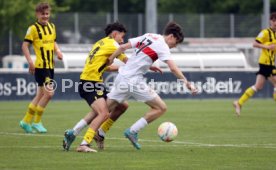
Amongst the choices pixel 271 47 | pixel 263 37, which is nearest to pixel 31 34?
pixel 271 47

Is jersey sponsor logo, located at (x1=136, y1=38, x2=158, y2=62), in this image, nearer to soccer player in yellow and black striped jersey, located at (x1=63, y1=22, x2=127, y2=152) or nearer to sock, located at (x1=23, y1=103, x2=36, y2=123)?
soccer player in yellow and black striped jersey, located at (x1=63, y1=22, x2=127, y2=152)

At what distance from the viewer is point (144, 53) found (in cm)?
1398

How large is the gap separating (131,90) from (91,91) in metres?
0.61

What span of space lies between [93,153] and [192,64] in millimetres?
24262

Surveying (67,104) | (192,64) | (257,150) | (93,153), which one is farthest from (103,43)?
(192,64)

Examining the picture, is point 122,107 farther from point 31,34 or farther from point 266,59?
point 266,59

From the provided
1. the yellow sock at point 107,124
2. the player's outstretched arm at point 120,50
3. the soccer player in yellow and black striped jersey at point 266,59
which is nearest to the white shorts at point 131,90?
the player's outstretched arm at point 120,50

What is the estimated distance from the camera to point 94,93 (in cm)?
1392

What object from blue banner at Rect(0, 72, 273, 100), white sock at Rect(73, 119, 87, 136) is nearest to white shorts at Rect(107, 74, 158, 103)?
white sock at Rect(73, 119, 87, 136)

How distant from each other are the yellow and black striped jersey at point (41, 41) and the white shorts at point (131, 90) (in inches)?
150

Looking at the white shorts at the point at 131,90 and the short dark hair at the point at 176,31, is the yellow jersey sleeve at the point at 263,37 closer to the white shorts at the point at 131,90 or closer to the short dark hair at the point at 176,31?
the short dark hair at the point at 176,31

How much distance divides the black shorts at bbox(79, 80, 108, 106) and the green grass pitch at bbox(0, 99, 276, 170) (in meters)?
0.84

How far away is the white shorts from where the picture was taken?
1400 centimetres

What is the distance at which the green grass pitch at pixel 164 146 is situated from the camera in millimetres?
12075
